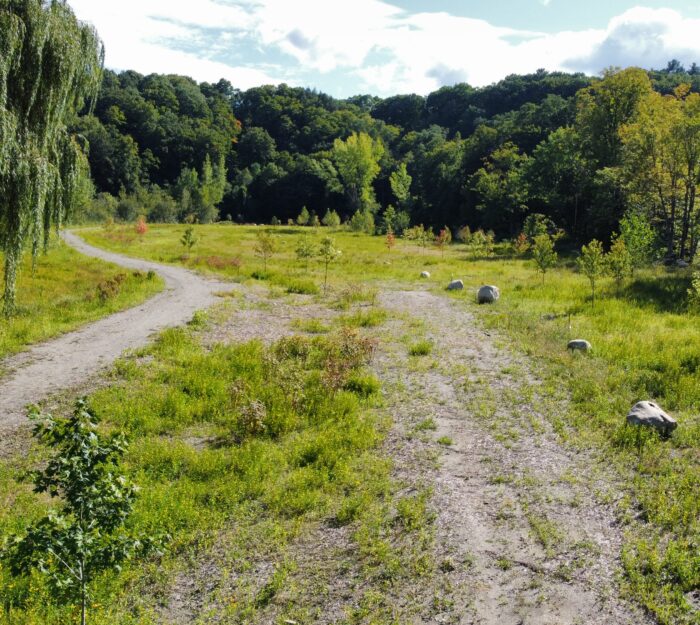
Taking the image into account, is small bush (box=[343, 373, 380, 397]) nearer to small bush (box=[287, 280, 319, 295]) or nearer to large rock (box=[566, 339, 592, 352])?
large rock (box=[566, 339, 592, 352])

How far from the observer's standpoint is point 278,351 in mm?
16156

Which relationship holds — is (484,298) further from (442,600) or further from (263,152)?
(263,152)

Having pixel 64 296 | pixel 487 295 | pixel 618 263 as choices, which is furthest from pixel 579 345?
pixel 64 296

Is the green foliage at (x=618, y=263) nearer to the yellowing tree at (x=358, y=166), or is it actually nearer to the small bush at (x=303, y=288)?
the small bush at (x=303, y=288)

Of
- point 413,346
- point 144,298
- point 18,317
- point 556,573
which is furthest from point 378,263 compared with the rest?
point 556,573

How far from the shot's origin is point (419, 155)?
107 m

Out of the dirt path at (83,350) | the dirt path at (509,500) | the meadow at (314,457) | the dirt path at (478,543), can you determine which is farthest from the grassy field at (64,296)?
the dirt path at (509,500)

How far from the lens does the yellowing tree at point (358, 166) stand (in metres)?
93.2

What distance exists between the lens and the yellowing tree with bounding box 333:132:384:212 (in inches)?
3669

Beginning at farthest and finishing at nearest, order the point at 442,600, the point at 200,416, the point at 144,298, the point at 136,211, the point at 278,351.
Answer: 1. the point at 136,211
2. the point at 144,298
3. the point at 278,351
4. the point at 200,416
5. the point at 442,600

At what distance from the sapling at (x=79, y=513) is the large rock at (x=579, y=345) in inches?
584

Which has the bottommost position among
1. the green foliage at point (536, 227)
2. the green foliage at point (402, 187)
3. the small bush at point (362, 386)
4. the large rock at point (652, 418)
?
the small bush at point (362, 386)

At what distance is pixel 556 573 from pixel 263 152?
129 metres

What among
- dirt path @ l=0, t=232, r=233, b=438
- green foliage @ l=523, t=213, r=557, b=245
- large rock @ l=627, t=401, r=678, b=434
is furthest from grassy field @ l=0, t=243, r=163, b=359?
green foliage @ l=523, t=213, r=557, b=245
